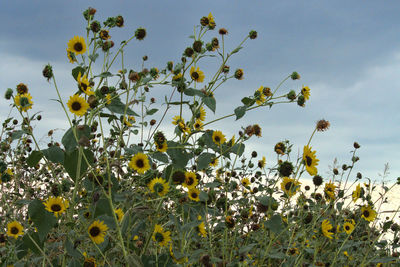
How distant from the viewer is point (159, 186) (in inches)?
66.8

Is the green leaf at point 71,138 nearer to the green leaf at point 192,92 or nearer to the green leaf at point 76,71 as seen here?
the green leaf at point 76,71

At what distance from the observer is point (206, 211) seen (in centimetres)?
202

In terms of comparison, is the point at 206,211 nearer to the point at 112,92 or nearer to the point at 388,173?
the point at 112,92

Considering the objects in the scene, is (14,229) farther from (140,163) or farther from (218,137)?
(218,137)

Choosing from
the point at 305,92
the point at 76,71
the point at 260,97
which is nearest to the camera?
the point at 76,71

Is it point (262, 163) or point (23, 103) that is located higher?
point (262, 163)

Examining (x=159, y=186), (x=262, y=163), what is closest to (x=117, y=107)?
(x=159, y=186)

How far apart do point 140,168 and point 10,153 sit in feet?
6.54

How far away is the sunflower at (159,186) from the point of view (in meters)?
1.70

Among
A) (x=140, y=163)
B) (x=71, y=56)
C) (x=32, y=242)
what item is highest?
(x=71, y=56)

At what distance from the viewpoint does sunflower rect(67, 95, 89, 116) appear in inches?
67.7

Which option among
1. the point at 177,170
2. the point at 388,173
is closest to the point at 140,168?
the point at 177,170

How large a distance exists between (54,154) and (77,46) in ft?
2.27

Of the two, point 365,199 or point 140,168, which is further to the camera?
point 365,199
